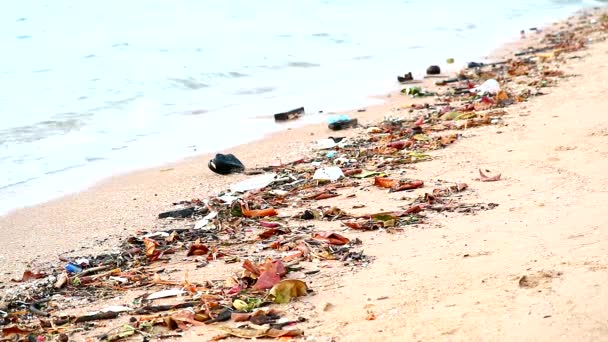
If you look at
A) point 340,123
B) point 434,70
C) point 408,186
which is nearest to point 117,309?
point 408,186

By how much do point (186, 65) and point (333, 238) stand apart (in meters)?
8.81

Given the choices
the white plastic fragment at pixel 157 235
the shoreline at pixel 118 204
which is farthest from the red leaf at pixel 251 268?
the shoreline at pixel 118 204

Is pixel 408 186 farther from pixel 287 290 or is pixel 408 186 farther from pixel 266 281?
pixel 287 290

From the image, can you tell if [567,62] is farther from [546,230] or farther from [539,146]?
[546,230]

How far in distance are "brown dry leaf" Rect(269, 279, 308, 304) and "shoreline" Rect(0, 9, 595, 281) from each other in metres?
1.71

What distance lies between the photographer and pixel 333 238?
437cm

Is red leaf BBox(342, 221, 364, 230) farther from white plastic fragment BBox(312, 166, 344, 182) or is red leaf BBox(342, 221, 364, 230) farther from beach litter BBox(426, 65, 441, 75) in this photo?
beach litter BBox(426, 65, 441, 75)

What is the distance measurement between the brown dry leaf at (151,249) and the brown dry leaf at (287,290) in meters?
1.16

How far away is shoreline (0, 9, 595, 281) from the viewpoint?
5.11 metres

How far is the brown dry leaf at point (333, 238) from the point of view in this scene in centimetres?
433

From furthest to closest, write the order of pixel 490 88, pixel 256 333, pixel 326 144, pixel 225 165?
pixel 490 88 < pixel 326 144 < pixel 225 165 < pixel 256 333

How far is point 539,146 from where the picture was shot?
6074mm

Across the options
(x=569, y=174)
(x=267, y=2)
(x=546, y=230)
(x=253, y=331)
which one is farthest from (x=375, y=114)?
(x=267, y=2)

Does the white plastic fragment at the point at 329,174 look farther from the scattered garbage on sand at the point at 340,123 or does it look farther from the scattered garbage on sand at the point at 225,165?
the scattered garbage on sand at the point at 340,123
